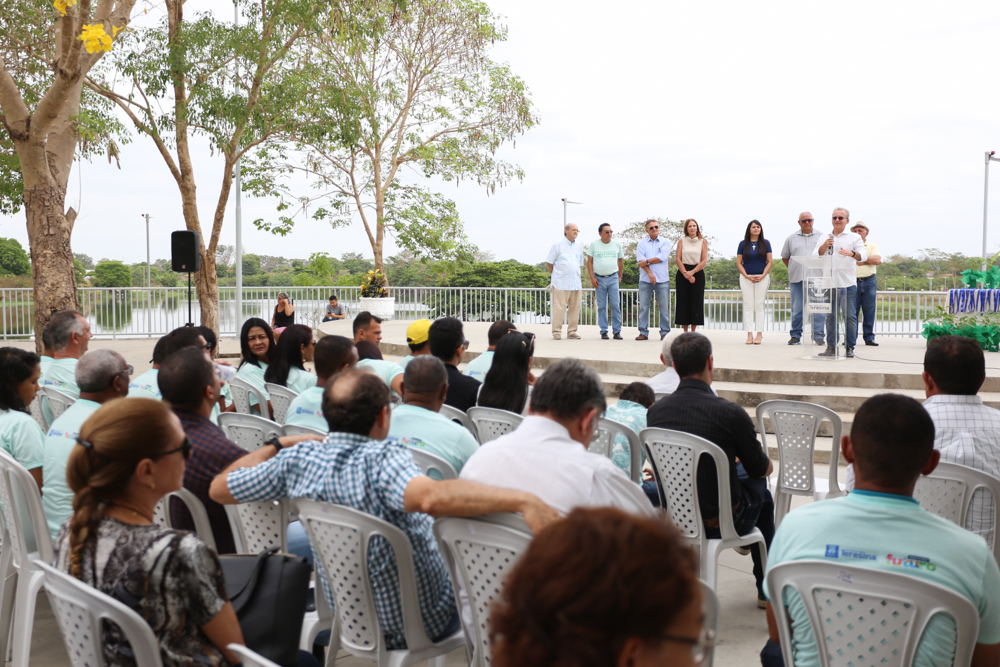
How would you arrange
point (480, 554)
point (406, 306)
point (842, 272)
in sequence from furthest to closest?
point (406, 306)
point (842, 272)
point (480, 554)

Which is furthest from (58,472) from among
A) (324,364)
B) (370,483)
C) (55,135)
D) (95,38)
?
(55,135)

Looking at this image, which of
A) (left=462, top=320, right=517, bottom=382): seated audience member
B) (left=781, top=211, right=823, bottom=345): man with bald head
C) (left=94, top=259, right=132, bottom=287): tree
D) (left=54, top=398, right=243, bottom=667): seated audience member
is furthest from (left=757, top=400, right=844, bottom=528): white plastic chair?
(left=94, top=259, right=132, bottom=287): tree

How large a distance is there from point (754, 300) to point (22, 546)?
917 centimetres

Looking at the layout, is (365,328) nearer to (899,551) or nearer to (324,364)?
(324,364)

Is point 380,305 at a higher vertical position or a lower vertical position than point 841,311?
higher

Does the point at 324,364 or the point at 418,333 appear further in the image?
the point at 418,333

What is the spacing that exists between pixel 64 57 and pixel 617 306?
291 inches

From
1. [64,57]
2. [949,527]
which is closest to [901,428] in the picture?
[949,527]

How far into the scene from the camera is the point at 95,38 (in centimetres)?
616

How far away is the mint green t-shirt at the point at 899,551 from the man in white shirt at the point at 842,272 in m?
6.76

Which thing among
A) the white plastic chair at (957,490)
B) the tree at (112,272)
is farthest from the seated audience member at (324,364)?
the tree at (112,272)

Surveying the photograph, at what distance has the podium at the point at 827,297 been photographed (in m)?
8.20

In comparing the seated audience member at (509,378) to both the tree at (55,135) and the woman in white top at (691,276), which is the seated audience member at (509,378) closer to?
the tree at (55,135)

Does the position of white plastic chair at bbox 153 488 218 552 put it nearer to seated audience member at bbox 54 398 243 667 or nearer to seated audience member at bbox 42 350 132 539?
seated audience member at bbox 42 350 132 539
